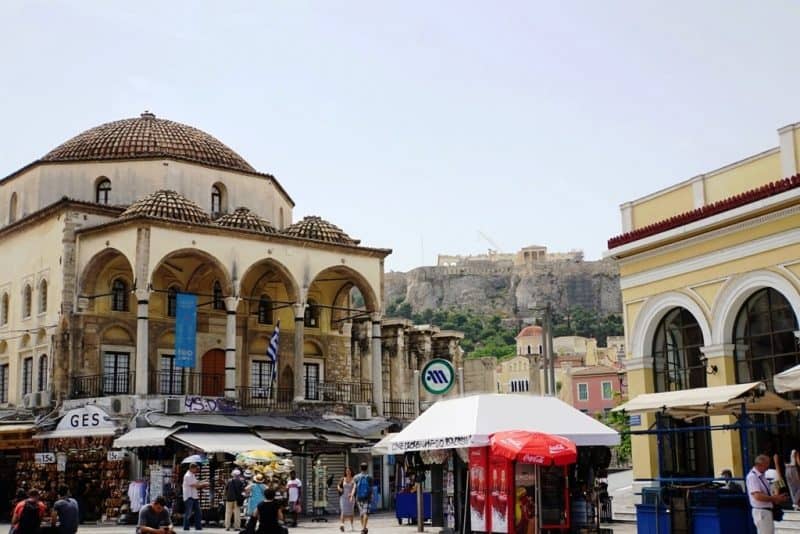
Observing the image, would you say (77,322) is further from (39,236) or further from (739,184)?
(739,184)

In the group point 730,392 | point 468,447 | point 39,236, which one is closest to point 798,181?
point 730,392

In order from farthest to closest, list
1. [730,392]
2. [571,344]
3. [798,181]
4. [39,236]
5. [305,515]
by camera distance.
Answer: [571,344] < [39,236] < [305,515] < [798,181] < [730,392]

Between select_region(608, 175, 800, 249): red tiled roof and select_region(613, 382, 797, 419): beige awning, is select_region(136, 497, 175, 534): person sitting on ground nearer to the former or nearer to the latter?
select_region(613, 382, 797, 419): beige awning

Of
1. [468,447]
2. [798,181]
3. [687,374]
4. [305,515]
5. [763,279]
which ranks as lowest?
[305,515]

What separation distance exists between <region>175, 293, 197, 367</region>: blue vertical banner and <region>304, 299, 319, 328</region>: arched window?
22.4 ft

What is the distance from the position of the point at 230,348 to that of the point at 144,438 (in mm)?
5434

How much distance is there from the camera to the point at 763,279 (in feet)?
64.2

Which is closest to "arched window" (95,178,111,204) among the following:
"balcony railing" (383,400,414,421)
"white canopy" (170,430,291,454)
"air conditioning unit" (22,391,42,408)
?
"air conditioning unit" (22,391,42,408)

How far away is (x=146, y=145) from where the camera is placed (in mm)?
35094

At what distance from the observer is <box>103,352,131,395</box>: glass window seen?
1221 inches

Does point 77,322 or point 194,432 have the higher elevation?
point 77,322

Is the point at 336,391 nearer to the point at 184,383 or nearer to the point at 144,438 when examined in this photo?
the point at 184,383

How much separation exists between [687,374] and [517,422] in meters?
7.65

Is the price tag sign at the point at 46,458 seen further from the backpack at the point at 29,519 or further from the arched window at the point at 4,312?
the backpack at the point at 29,519
